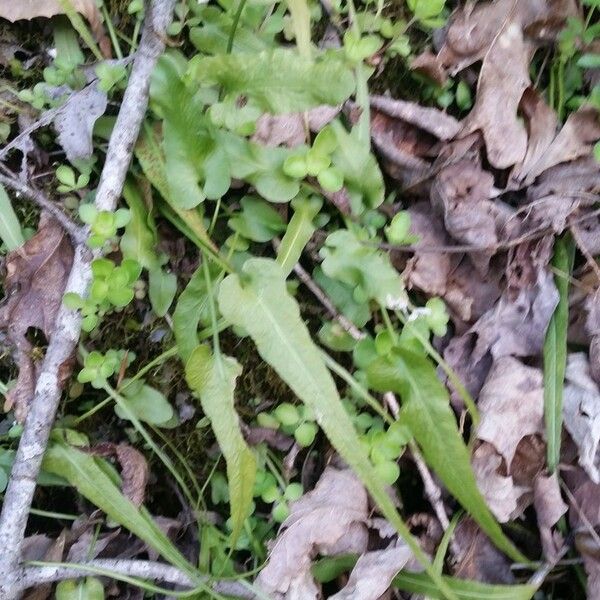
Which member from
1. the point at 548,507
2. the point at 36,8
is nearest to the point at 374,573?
the point at 548,507

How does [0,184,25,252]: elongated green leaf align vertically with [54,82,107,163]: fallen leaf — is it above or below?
below

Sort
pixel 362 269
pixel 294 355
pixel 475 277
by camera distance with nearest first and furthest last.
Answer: pixel 294 355, pixel 362 269, pixel 475 277

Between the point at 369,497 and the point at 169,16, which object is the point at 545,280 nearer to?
the point at 369,497

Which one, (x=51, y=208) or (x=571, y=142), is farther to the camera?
(x=571, y=142)

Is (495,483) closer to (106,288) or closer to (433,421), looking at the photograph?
(433,421)

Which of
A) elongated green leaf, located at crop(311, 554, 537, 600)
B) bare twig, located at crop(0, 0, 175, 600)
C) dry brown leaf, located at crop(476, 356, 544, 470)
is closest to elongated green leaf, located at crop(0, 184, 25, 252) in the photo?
bare twig, located at crop(0, 0, 175, 600)

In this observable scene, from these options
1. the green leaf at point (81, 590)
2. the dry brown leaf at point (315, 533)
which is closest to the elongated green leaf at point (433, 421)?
the dry brown leaf at point (315, 533)

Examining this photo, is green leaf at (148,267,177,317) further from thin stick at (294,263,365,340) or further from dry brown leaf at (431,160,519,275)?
dry brown leaf at (431,160,519,275)
